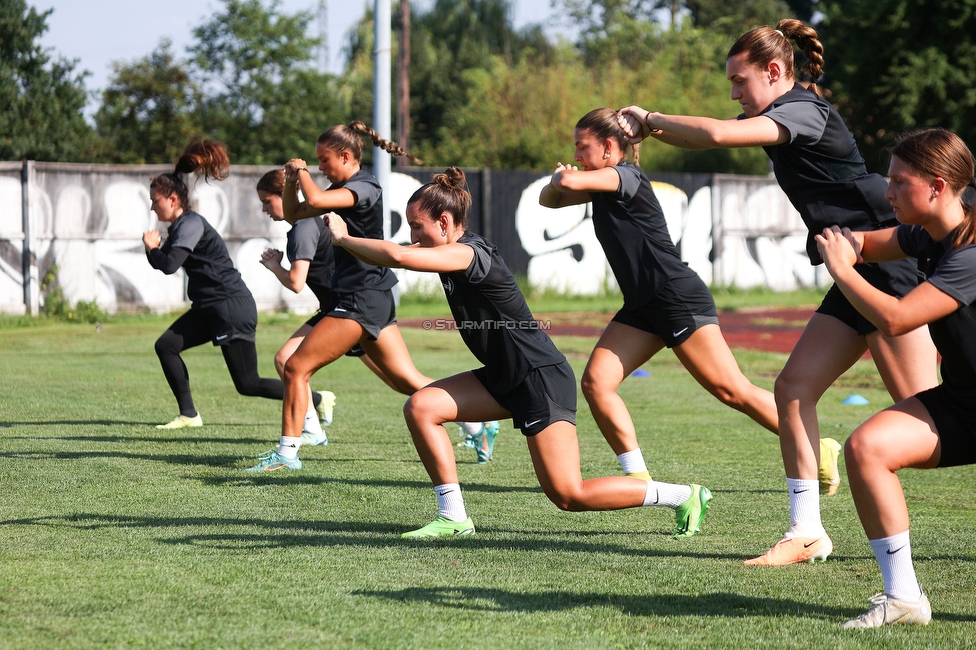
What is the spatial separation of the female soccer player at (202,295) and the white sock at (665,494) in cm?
406

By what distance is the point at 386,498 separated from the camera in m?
6.17

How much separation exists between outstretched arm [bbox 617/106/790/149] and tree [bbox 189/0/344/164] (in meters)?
33.1

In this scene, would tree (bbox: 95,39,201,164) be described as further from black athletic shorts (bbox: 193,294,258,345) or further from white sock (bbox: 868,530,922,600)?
white sock (bbox: 868,530,922,600)

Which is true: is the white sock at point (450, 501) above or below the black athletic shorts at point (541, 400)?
below

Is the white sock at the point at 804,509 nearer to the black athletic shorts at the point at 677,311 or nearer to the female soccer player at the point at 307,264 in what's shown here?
the black athletic shorts at the point at 677,311

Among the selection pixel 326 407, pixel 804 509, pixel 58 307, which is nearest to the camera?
pixel 804 509

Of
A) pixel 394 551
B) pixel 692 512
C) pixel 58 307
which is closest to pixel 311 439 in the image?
pixel 394 551

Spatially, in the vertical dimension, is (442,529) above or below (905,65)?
below

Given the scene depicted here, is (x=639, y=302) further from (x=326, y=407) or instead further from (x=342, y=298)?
(x=326, y=407)

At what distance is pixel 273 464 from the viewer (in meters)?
6.91

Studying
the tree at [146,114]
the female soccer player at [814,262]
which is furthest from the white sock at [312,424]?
the tree at [146,114]

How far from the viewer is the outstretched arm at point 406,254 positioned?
A: 4727 millimetres

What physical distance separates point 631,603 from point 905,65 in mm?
30925

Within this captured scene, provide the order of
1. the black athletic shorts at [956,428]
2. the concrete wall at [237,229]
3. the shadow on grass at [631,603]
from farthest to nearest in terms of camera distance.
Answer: the concrete wall at [237,229], the shadow on grass at [631,603], the black athletic shorts at [956,428]
